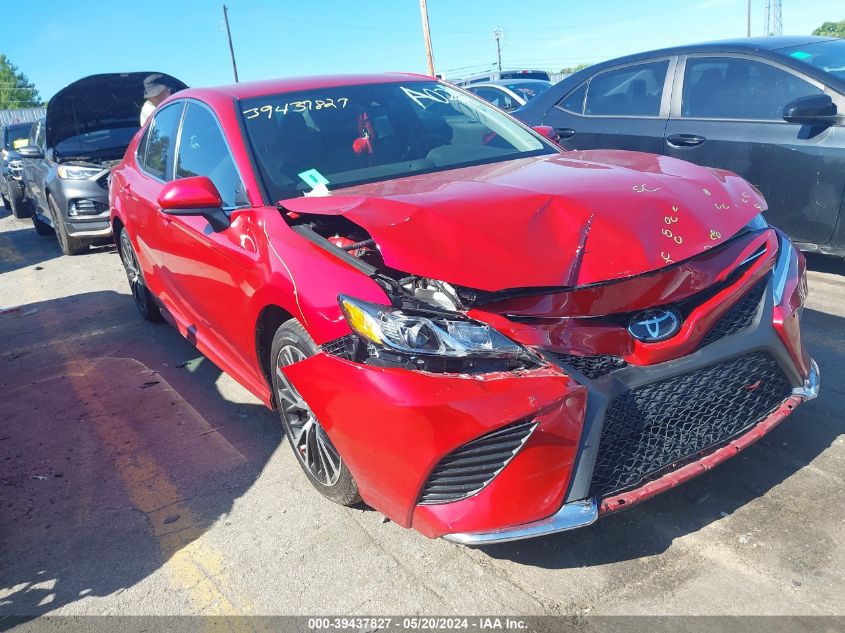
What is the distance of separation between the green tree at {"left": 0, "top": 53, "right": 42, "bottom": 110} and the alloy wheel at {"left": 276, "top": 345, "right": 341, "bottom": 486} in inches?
4192

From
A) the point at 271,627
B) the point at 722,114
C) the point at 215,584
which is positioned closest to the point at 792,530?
the point at 271,627

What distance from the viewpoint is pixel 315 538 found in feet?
8.79

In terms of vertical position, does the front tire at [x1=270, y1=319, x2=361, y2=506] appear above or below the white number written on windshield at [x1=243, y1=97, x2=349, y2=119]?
below

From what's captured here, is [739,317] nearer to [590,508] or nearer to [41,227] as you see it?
[590,508]

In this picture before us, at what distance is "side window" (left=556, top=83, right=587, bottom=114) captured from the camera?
20.2 feet

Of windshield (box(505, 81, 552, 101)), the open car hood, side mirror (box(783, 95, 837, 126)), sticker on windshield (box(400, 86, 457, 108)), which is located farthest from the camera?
windshield (box(505, 81, 552, 101))

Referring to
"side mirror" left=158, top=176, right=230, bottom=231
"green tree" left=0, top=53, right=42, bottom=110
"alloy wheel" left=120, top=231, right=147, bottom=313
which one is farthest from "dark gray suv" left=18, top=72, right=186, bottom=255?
"green tree" left=0, top=53, right=42, bottom=110

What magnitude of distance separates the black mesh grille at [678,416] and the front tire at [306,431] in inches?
36.5

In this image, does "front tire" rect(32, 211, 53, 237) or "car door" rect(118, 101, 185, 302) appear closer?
"car door" rect(118, 101, 185, 302)

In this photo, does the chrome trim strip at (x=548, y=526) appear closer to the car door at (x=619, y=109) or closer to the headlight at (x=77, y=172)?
the car door at (x=619, y=109)

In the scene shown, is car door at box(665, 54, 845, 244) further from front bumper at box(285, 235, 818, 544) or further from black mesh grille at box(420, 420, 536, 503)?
black mesh grille at box(420, 420, 536, 503)

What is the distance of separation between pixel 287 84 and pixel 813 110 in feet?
10.4

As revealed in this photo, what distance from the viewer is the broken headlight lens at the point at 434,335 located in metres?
2.15

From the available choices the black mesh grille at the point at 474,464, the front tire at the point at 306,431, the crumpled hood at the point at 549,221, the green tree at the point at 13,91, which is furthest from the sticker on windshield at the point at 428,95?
the green tree at the point at 13,91
